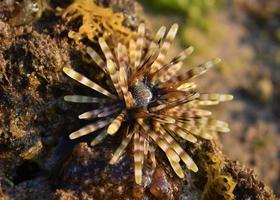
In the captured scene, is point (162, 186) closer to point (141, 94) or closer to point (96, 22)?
point (141, 94)

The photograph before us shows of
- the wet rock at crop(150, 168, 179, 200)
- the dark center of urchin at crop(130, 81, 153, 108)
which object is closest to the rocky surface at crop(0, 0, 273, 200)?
the wet rock at crop(150, 168, 179, 200)

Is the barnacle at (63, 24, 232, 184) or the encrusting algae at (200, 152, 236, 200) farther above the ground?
the barnacle at (63, 24, 232, 184)

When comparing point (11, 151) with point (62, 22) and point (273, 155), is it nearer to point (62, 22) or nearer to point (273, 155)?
point (62, 22)

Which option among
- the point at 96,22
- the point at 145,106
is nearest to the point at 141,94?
the point at 145,106

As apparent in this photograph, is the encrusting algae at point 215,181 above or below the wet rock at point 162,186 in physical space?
below

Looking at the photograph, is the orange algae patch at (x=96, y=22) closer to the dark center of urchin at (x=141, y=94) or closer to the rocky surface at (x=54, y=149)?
the rocky surface at (x=54, y=149)

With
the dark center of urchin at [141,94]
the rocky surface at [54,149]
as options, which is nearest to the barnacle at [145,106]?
the dark center of urchin at [141,94]

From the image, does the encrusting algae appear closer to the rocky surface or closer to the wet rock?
the rocky surface
